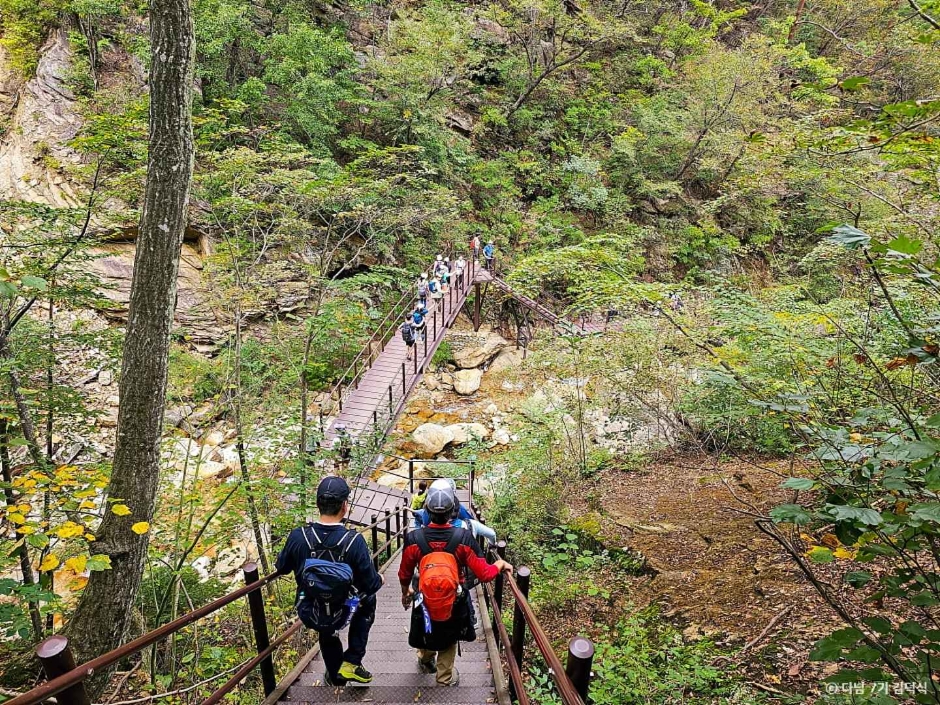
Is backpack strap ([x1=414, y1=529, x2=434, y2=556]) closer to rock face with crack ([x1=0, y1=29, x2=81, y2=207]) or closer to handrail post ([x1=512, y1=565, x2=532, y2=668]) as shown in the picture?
handrail post ([x1=512, y1=565, x2=532, y2=668])

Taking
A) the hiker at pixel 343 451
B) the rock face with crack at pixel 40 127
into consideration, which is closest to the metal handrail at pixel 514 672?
the hiker at pixel 343 451

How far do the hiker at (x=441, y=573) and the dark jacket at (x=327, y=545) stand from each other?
24 centimetres

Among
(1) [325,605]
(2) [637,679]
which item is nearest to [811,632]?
(2) [637,679]

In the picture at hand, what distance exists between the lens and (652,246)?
19875 mm

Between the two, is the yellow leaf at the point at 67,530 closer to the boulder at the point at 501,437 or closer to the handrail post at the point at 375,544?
the handrail post at the point at 375,544

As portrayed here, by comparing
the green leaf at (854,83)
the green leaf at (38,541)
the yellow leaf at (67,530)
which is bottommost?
the yellow leaf at (67,530)

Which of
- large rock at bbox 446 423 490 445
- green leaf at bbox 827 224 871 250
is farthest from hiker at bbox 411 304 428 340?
green leaf at bbox 827 224 871 250

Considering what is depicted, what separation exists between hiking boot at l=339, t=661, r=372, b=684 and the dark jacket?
1.71ft

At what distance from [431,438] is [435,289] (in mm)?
4209

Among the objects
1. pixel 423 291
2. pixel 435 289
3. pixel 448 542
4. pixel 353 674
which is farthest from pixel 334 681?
pixel 435 289

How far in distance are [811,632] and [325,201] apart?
957cm

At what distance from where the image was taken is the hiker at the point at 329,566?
8.31ft

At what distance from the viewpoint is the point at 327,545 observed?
8.57 feet

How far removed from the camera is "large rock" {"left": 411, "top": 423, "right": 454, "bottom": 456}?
11922 millimetres
